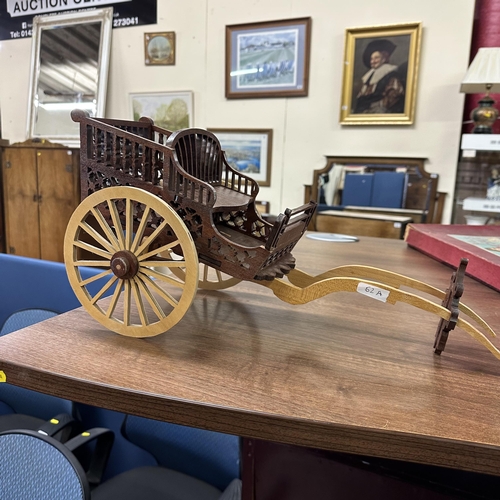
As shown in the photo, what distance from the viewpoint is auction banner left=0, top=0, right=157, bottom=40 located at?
303cm

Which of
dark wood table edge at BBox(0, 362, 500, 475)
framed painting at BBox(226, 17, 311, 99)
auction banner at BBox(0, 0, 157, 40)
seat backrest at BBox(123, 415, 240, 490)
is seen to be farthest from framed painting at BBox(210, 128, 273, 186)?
dark wood table edge at BBox(0, 362, 500, 475)

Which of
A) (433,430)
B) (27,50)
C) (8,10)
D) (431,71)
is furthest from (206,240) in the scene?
(8,10)

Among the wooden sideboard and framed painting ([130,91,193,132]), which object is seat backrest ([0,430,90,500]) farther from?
framed painting ([130,91,193,132])

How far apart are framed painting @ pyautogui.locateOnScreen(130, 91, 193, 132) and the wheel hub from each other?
8.79ft

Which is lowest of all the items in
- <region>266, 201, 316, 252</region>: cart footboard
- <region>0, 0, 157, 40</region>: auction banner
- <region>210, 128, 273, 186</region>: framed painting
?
<region>266, 201, 316, 252</region>: cart footboard

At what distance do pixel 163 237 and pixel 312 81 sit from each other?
8.22ft

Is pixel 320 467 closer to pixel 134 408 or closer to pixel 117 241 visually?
pixel 134 408

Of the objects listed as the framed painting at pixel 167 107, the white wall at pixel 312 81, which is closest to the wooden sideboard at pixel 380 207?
the white wall at pixel 312 81

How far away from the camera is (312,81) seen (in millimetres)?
2707

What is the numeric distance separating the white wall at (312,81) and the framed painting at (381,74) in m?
0.05

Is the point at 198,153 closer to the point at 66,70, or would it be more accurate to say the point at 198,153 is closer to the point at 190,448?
the point at 190,448

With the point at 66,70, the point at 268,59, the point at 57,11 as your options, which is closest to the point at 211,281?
the point at 268,59

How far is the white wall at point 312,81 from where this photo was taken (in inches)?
95.5

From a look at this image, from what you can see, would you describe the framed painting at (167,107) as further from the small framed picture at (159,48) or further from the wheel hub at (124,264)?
the wheel hub at (124,264)
